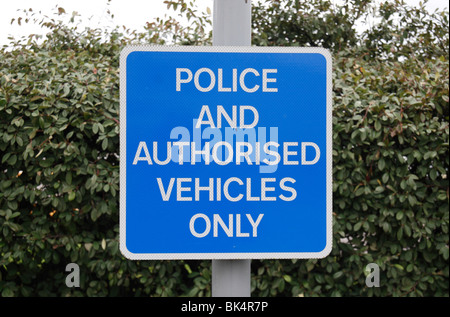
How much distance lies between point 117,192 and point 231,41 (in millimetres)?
1964

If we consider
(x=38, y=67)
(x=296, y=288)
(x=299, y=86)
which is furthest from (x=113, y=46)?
(x=299, y=86)

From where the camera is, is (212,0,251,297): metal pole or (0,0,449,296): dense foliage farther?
(0,0,449,296): dense foliage

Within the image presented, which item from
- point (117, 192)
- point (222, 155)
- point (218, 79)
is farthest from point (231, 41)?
point (117, 192)

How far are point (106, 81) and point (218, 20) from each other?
6.60 feet

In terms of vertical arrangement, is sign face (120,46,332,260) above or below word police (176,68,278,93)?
below

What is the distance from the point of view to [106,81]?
341 cm

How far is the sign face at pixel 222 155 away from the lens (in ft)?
4.70

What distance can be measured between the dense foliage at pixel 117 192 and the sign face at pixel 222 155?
183 centimetres

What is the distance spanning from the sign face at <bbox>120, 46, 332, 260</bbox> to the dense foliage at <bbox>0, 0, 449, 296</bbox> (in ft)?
6.02

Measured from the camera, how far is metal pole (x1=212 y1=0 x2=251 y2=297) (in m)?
1.49

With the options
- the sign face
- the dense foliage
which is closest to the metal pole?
the sign face

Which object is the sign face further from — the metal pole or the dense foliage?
the dense foliage

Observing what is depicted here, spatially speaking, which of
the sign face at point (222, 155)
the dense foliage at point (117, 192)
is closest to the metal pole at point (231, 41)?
the sign face at point (222, 155)

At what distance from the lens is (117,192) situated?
3266 mm
